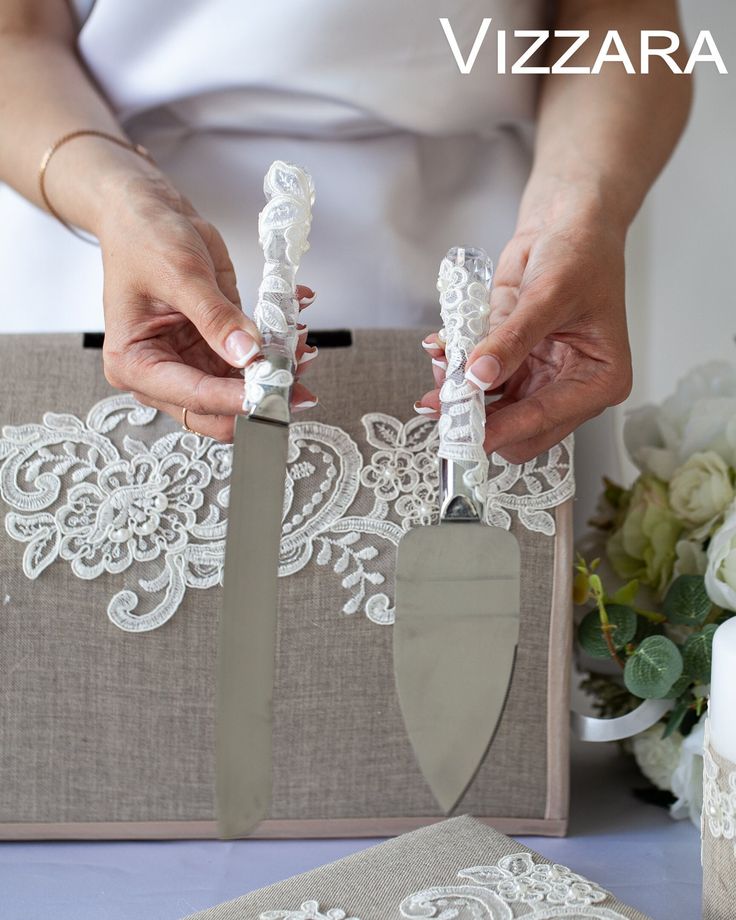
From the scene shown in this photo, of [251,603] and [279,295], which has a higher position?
[279,295]

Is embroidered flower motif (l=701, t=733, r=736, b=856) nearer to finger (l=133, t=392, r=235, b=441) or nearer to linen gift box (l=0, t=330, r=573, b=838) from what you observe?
linen gift box (l=0, t=330, r=573, b=838)

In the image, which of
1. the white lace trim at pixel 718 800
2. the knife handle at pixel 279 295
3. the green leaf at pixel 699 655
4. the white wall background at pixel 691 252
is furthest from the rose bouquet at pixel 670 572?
the white wall background at pixel 691 252

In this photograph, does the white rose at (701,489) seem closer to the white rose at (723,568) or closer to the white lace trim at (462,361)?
the white rose at (723,568)

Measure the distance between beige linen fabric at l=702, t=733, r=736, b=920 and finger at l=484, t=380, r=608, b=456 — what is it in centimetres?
14

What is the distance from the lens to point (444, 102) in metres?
0.61

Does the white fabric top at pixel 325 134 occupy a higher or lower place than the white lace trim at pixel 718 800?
higher

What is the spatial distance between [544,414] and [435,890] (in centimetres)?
19

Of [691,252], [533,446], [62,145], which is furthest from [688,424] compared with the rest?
[691,252]

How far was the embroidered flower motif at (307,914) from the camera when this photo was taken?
14.7 inches

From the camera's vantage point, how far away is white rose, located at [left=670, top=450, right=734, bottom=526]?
53cm

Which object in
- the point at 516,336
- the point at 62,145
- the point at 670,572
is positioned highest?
the point at 62,145

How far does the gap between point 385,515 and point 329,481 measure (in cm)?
3

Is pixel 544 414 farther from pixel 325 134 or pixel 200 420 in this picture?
pixel 325 134

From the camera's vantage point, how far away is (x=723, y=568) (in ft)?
1.56
